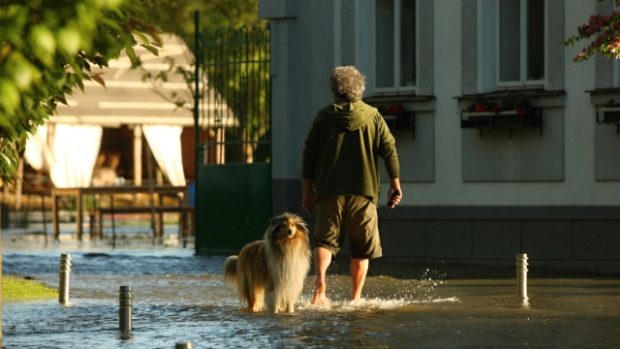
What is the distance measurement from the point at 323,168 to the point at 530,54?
7.57 m

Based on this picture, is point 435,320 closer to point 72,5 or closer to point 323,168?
point 323,168

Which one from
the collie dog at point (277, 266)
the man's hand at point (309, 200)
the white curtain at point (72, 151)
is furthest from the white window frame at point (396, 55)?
the white curtain at point (72, 151)

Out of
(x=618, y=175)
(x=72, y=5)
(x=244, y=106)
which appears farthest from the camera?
(x=244, y=106)

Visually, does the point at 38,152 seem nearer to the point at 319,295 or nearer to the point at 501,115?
the point at 501,115

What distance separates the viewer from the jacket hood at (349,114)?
44.6 feet

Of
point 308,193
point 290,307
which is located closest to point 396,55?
point 308,193

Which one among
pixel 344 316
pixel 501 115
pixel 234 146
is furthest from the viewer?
pixel 234 146

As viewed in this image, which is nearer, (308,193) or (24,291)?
(308,193)

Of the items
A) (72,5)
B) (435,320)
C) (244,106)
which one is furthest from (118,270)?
(72,5)

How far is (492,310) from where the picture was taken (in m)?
13.4

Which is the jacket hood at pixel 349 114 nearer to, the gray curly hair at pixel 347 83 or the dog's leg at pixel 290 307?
the gray curly hair at pixel 347 83

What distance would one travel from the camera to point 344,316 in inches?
495

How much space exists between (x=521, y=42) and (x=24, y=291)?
773cm

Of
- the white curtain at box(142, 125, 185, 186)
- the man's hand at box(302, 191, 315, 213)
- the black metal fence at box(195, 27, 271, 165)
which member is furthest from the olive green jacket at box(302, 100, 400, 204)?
the white curtain at box(142, 125, 185, 186)
